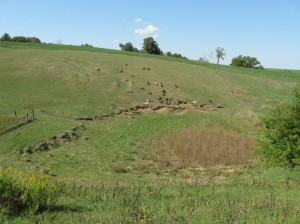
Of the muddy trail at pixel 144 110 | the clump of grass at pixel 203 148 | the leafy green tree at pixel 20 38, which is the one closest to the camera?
the clump of grass at pixel 203 148

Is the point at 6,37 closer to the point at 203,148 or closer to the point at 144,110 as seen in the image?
the point at 144,110

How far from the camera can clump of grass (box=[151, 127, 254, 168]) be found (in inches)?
949

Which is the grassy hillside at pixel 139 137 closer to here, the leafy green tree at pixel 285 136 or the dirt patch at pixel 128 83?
the dirt patch at pixel 128 83

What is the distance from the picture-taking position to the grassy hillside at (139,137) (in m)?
8.53

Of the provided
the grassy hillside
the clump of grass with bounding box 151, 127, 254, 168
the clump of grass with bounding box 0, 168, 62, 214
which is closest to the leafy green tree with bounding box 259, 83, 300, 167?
the grassy hillside

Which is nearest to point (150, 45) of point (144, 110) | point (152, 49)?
point (152, 49)

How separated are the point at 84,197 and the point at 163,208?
2.69 m

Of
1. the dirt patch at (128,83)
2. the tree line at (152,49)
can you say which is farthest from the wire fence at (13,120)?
the tree line at (152,49)

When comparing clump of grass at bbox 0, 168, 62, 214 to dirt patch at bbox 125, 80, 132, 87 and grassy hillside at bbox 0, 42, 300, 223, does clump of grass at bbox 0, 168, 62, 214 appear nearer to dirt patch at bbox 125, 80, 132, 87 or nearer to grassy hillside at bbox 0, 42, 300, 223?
grassy hillside at bbox 0, 42, 300, 223

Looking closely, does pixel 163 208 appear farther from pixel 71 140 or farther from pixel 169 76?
pixel 169 76

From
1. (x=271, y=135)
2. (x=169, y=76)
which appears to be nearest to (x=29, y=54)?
(x=169, y=76)

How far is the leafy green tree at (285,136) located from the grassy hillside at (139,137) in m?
1.10

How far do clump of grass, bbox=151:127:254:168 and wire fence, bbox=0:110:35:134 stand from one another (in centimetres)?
1016

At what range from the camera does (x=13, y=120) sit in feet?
95.0
